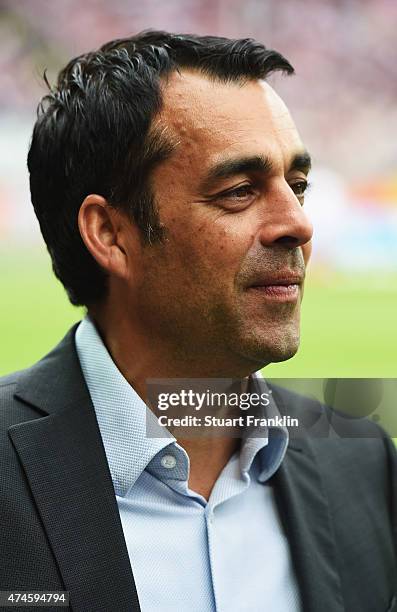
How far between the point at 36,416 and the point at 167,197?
351 mm

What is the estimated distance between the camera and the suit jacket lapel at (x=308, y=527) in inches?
39.8

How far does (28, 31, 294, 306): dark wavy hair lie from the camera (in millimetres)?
1061

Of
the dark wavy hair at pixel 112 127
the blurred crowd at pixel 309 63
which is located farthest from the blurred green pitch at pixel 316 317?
the dark wavy hair at pixel 112 127

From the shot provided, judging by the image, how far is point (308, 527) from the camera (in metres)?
1.06

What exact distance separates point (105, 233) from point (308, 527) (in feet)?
1.71

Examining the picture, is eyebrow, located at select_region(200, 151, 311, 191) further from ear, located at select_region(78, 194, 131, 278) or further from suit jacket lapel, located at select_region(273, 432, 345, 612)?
suit jacket lapel, located at select_region(273, 432, 345, 612)

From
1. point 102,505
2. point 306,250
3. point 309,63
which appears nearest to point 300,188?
point 306,250

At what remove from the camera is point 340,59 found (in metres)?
7.55

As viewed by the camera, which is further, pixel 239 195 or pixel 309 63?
pixel 309 63

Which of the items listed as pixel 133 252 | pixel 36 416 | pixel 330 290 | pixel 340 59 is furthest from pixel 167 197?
pixel 340 59

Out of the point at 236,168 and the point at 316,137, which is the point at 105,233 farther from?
the point at 316,137

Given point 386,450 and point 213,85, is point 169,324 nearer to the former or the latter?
point 213,85

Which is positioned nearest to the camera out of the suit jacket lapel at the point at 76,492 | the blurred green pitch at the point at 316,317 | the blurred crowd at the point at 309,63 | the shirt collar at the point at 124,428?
the suit jacket lapel at the point at 76,492

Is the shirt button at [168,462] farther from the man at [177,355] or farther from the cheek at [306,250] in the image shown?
the cheek at [306,250]
